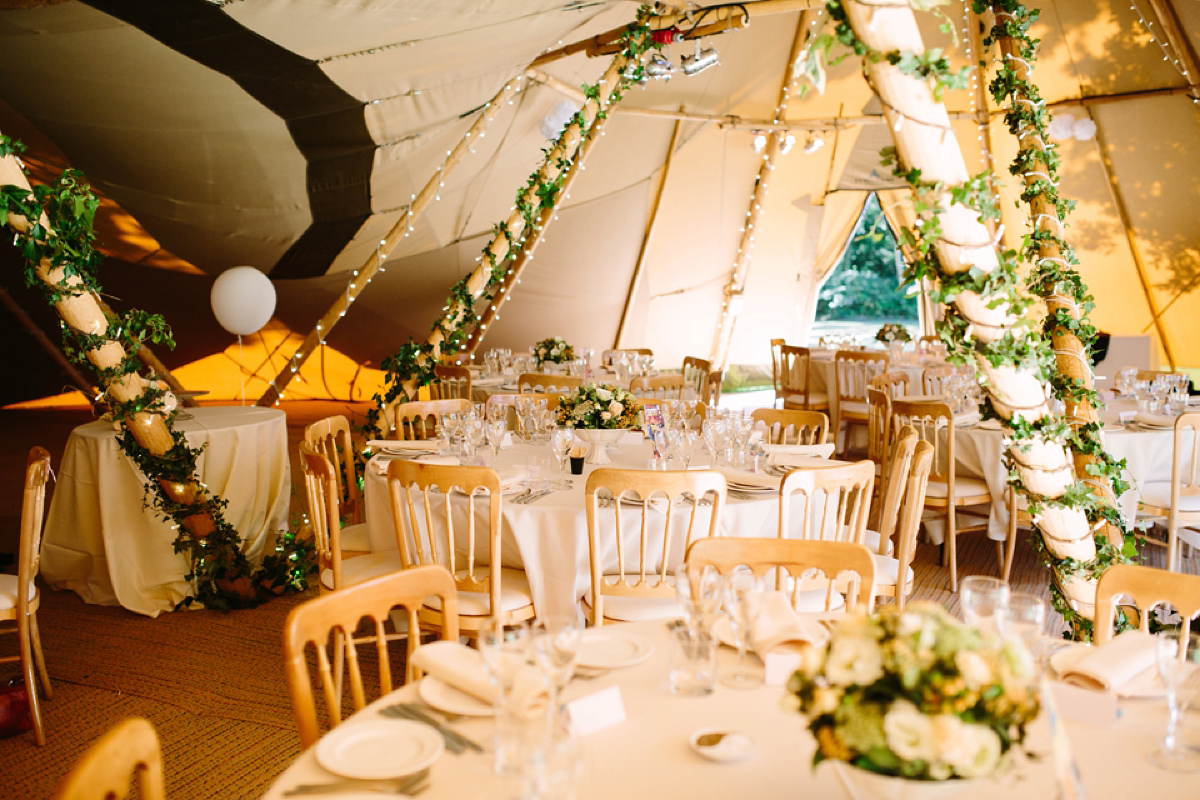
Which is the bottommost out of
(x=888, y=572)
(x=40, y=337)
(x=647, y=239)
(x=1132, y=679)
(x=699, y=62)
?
(x=888, y=572)

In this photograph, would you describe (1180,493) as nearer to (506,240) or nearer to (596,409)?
(596,409)

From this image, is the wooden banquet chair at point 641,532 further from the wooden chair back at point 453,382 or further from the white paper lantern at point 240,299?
the white paper lantern at point 240,299

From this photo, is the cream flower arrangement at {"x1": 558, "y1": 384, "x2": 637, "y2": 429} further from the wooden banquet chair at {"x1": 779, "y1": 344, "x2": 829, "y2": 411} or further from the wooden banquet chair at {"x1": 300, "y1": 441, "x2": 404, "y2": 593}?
the wooden banquet chair at {"x1": 779, "y1": 344, "x2": 829, "y2": 411}

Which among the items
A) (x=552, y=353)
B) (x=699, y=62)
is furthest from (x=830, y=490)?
(x=552, y=353)

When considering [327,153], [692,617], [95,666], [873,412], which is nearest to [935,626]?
[692,617]

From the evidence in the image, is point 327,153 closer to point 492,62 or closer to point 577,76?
point 492,62

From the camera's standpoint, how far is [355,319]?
10930 mm

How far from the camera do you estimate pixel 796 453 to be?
3.84m

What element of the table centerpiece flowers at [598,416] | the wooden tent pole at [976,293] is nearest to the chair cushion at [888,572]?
the wooden tent pole at [976,293]

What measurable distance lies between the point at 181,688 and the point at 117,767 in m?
2.74

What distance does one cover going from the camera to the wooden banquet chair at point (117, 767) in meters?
1.15

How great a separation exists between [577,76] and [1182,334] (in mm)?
7078

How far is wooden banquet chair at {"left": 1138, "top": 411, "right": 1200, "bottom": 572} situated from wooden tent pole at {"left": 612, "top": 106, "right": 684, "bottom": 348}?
6.90 metres

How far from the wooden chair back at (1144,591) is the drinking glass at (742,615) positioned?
0.84 meters
